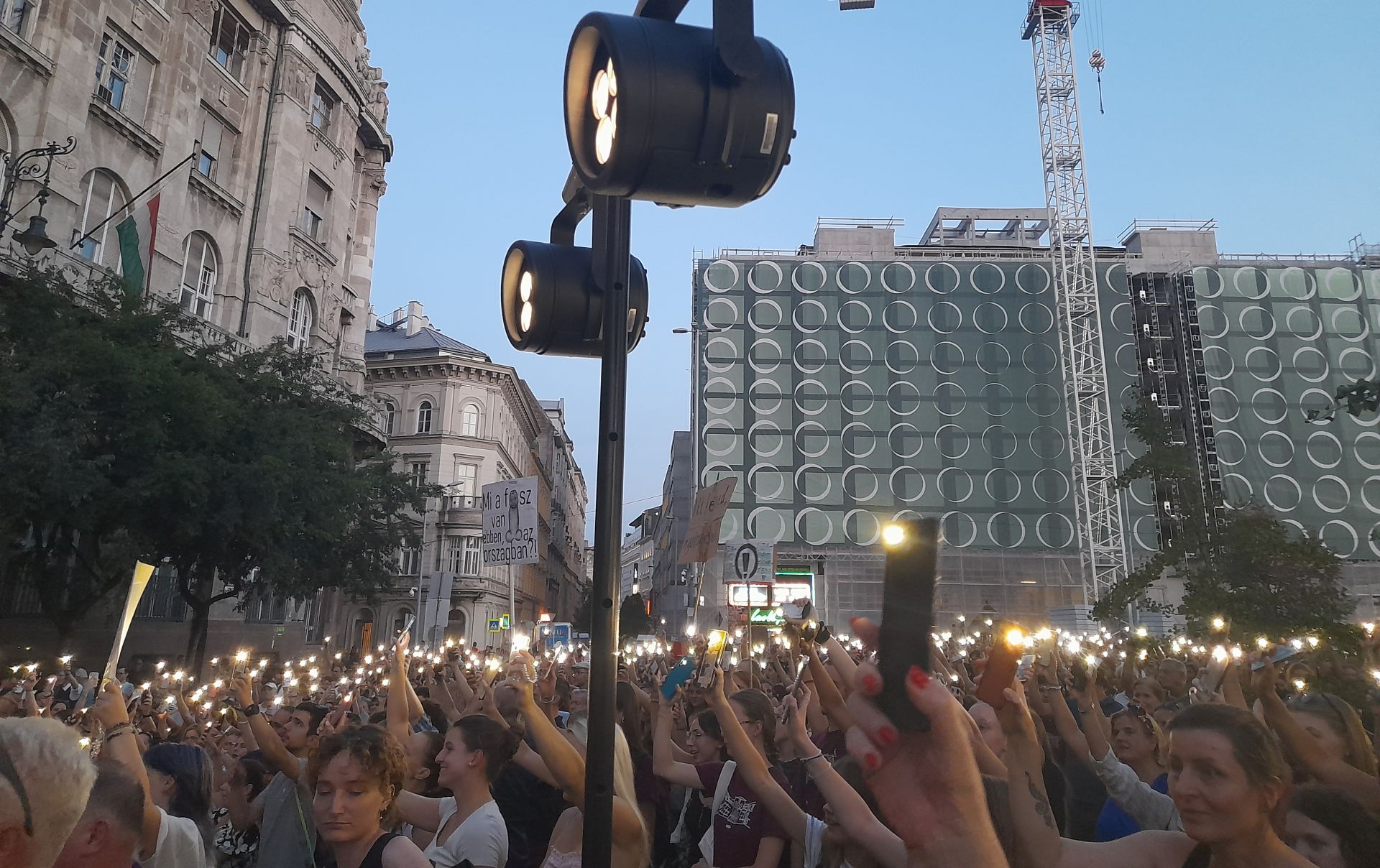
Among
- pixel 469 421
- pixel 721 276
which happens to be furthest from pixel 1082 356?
pixel 469 421

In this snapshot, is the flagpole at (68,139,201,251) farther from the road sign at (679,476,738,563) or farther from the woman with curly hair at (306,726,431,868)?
the woman with curly hair at (306,726,431,868)

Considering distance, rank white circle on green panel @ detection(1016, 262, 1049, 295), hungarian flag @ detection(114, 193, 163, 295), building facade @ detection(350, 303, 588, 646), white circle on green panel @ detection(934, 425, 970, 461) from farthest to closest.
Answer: building facade @ detection(350, 303, 588, 646), white circle on green panel @ detection(1016, 262, 1049, 295), white circle on green panel @ detection(934, 425, 970, 461), hungarian flag @ detection(114, 193, 163, 295)

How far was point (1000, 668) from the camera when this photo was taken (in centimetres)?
147

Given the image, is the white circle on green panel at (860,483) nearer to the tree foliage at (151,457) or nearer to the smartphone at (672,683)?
the tree foliage at (151,457)

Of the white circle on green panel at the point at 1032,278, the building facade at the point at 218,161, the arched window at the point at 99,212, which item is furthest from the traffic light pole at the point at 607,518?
the white circle on green panel at the point at 1032,278

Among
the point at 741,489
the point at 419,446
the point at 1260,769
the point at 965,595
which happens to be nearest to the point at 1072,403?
the point at 965,595

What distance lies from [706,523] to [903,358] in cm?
3890

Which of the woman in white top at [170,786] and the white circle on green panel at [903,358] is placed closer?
the woman in white top at [170,786]

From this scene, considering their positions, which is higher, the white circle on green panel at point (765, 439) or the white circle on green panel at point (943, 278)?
the white circle on green panel at point (943, 278)

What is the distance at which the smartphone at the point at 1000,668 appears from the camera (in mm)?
1428

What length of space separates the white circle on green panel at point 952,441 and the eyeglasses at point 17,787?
46.6 metres

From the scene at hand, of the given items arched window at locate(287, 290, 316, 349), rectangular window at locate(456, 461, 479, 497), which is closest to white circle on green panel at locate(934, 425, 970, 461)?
rectangular window at locate(456, 461, 479, 497)

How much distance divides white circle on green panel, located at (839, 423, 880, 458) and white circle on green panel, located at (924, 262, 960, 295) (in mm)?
8745

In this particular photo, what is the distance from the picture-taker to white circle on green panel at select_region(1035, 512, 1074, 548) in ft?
148
